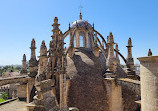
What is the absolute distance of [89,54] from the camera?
15172 mm

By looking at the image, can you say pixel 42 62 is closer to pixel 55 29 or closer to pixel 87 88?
pixel 55 29

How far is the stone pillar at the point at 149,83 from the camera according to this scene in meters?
3.80

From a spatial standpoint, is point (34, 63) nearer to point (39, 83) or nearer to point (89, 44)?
point (39, 83)

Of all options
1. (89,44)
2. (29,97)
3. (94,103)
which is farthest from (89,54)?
(29,97)

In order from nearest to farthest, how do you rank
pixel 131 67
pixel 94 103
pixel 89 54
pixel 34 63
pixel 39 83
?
pixel 39 83 → pixel 94 103 → pixel 34 63 → pixel 131 67 → pixel 89 54

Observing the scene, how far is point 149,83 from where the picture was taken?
4.00 metres

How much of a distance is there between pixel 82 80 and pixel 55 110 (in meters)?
4.74

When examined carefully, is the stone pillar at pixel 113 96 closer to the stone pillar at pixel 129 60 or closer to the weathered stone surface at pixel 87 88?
the weathered stone surface at pixel 87 88

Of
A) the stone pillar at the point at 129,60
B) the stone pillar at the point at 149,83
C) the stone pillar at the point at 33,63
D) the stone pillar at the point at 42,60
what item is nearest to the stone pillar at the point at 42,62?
the stone pillar at the point at 42,60

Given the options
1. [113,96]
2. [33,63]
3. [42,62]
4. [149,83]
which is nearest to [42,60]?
[42,62]

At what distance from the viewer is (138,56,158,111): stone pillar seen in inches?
150

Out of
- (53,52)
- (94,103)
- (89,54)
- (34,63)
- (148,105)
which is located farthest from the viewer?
(89,54)

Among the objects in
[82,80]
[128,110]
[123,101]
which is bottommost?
[128,110]

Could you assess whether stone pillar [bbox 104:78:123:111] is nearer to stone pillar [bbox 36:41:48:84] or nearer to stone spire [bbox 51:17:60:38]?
stone pillar [bbox 36:41:48:84]
